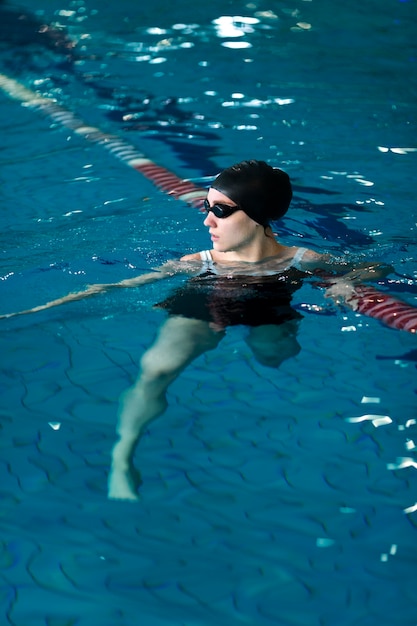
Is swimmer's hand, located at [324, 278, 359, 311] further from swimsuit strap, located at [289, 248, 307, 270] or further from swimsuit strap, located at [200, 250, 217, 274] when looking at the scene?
swimsuit strap, located at [200, 250, 217, 274]

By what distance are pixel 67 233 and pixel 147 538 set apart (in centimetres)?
279

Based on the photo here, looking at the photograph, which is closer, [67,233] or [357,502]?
[357,502]

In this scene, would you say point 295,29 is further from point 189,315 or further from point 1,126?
point 189,315

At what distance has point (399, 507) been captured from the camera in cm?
284

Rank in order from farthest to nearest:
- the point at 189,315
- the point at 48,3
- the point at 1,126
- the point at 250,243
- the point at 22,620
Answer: the point at 48,3 < the point at 1,126 < the point at 250,243 < the point at 189,315 < the point at 22,620

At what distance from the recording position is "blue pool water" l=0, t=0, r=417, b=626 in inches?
99.7

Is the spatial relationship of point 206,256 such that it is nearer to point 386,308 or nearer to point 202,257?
point 202,257

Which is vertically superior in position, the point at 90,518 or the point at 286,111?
the point at 90,518

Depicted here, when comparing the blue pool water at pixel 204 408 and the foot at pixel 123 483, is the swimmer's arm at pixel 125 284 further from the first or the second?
the foot at pixel 123 483

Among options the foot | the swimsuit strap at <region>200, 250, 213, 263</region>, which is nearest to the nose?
the swimsuit strap at <region>200, 250, 213, 263</region>

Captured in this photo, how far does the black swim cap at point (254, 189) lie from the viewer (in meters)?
3.89

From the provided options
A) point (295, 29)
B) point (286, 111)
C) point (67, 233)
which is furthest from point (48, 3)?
point (67, 233)

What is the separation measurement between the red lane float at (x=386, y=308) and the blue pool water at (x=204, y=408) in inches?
2.0

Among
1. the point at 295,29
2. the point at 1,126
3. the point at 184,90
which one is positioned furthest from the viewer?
the point at 295,29
